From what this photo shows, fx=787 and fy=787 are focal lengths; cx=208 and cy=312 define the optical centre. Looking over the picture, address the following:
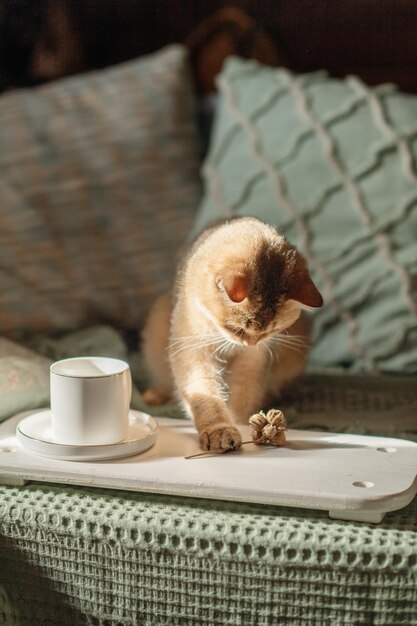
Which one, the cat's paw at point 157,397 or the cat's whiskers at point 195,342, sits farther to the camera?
the cat's paw at point 157,397

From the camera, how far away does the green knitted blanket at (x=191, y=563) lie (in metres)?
0.79

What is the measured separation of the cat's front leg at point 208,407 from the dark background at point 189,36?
0.74 m

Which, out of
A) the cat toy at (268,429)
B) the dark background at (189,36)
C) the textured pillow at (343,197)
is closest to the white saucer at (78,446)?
the cat toy at (268,429)

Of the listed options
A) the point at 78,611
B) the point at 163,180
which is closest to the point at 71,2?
the point at 163,180

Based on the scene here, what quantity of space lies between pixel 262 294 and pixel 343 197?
1.49 ft

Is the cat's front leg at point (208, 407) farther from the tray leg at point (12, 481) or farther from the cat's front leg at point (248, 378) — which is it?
the tray leg at point (12, 481)

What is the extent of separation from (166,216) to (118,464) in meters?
0.70

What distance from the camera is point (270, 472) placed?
2.81 feet

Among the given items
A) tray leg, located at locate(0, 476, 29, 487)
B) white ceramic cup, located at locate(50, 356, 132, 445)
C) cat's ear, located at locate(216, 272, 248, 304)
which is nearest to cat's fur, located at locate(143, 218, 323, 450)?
cat's ear, located at locate(216, 272, 248, 304)

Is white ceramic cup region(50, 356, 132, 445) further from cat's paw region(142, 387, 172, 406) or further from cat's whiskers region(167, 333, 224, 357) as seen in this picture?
cat's paw region(142, 387, 172, 406)

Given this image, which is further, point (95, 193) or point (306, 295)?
point (95, 193)

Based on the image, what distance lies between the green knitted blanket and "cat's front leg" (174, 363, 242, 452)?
0.09 m

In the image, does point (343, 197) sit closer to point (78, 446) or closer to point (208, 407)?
point (208, 407)

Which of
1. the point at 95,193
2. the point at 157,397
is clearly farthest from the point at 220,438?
the point at 95,193
